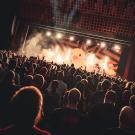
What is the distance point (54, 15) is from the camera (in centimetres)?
2717

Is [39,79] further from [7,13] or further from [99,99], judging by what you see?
[7,13]

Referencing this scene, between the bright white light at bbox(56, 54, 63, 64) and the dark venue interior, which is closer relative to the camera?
the dark venue interior

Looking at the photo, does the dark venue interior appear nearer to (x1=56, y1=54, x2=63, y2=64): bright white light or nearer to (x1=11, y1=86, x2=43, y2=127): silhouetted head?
(x1=56, y1=54, x2=63, y2=64): bright white light

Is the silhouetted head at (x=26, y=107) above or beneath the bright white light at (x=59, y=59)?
above

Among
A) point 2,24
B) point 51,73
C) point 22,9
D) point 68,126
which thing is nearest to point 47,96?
point 68,126

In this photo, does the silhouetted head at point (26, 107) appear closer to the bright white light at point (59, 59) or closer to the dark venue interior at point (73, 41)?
the dark venue interior at point (73, 41)

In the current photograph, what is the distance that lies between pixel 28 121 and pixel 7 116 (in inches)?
14.4

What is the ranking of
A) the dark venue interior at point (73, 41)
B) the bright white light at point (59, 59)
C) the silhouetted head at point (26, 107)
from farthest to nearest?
the bright white light at point (59, 59)
the dark venue interior at point (73, 41)
the silhouetted head at point (26, 107)

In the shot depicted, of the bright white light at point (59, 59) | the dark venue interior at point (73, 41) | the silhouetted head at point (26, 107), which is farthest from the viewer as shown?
the bright white light at point (59, 59)

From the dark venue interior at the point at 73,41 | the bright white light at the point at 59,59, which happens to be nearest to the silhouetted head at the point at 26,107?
the dark venue interior at the point at 73,41

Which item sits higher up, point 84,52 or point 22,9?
point 22,9

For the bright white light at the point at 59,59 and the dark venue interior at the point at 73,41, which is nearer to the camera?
the dark venue interior at the point at 73,41

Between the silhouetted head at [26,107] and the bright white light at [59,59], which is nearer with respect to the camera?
the silhouetted head at [26,107]

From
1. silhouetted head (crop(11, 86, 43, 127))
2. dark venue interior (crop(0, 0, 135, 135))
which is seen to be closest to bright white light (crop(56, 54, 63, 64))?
dark venue interior (crop(0, 0, 135, 135))
